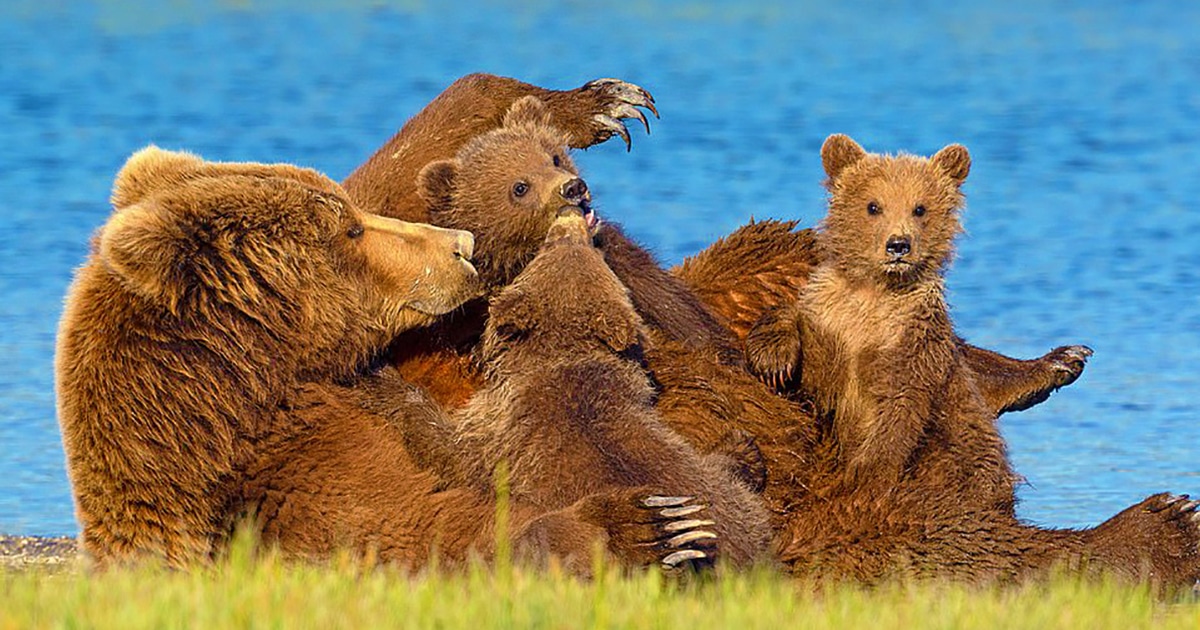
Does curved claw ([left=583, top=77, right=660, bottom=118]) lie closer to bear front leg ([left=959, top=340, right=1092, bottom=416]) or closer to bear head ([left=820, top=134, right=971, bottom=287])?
bear head ([left=820, top=134, right=971, bottom=287])

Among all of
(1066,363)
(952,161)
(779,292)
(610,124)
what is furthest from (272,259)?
(1066,363)

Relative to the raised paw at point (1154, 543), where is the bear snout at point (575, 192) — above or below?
above

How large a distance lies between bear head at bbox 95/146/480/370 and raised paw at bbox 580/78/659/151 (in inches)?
64.0

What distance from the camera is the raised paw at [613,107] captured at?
27.4 ft

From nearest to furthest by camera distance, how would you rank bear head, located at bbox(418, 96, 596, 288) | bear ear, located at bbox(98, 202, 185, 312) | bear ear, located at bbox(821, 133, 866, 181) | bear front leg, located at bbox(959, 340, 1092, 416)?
bear ear, located at bbox(98, 202, 185, 312)
bear head, located at bbox(418, 96, 596, 288)
bear ear, located at bbox(821, 133, 866, 181)
bear front leg, located at bbox(959, 340, 1092, 416)

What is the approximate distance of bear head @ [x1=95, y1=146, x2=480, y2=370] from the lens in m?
6.35

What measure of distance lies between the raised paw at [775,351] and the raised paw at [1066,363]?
46.5 inches

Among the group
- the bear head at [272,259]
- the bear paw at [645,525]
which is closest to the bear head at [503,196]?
the bear head at [272,259]

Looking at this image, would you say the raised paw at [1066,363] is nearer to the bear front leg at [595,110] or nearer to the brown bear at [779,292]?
the brown bear at [779,292]

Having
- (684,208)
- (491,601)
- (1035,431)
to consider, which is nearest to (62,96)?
(684,208)

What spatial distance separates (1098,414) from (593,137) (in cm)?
468

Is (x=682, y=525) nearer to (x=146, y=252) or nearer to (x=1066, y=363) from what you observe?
(x=146, y=252)

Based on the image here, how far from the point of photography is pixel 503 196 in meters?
7.33

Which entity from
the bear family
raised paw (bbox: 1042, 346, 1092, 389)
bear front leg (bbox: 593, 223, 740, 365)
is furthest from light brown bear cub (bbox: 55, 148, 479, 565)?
raised paw (bbox: 1042, 346, 1092, 389)
